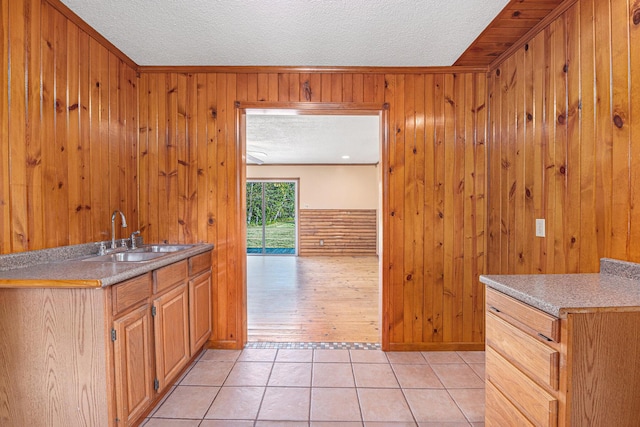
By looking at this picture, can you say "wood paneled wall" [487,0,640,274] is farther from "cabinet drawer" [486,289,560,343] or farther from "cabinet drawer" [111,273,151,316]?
"cabinet drawer" [111,273,151,316]

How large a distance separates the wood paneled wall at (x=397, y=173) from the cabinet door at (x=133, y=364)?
0.99 m

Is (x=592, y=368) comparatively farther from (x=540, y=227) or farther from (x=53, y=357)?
(x=53, y=357)

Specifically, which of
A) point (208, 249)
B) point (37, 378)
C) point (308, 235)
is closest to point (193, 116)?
point (208, 249)

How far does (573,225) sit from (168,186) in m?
2.97

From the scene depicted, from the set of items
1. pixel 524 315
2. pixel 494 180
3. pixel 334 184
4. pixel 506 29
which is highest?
pixel 506 29

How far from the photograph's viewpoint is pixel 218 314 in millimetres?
2797

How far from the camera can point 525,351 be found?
126 centimetres

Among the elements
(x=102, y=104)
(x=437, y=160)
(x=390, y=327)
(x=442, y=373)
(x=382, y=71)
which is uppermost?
(x=382, y=71)

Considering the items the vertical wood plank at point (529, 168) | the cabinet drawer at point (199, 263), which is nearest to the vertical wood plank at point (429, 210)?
the vertical wood plank at point (529, 168)

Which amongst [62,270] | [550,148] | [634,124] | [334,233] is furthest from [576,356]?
[334,233]

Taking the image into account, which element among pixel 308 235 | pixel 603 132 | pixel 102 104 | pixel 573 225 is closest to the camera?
pixel 603 132

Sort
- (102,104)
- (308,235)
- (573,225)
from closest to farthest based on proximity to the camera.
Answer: (573,225)
(102,104)
(308,235)

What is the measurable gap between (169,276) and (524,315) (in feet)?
6.47

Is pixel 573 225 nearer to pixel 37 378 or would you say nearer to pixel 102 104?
pixel 37 378
